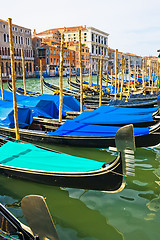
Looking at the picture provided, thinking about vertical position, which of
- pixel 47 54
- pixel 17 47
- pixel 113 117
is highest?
pixel 17 47

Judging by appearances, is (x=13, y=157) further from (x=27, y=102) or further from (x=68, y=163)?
(x=27, y=102)

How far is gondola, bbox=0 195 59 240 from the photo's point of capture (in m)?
1.70

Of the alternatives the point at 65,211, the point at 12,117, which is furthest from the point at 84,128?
the point at 65,211

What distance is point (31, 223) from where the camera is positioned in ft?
5.83

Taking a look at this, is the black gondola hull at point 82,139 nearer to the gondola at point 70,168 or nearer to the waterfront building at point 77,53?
the gondola at point 70,168

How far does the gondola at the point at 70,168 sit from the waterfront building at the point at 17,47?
25.0 metres

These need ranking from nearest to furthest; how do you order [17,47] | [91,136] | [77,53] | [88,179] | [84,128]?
[88,179]
[91,136]
[84,128]
[17,47]
[77,53]

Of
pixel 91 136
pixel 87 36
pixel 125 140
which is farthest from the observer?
pixel 87 36

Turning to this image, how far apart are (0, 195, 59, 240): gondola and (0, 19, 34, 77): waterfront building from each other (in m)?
26.4

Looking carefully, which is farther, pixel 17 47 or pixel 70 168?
pixel 17 47

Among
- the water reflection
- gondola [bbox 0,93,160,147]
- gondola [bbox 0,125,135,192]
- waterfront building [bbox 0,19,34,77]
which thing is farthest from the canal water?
waterfront building [bbox 0,19,34,77]

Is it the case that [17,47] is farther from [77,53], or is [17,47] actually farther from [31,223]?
[31,223]

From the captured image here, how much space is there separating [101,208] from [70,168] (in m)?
0.64

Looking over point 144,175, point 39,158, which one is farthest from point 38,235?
point 144,175
